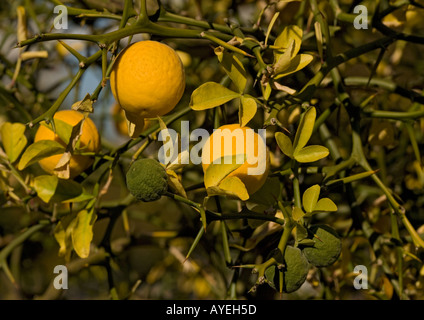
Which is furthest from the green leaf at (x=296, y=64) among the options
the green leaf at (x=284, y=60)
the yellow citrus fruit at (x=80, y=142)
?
the yellow citrus fruit at (x=80, y=142)

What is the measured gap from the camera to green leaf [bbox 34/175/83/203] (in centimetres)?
63

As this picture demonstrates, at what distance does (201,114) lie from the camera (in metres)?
0.93

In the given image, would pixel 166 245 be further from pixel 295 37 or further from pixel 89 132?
pixel 295 37

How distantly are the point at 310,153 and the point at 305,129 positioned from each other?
28mm

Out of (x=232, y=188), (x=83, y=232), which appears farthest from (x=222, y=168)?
(x=83, y=232)

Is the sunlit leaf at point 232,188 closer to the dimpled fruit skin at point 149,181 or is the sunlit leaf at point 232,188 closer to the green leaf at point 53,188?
the dimpled fruit skin at point 149,181

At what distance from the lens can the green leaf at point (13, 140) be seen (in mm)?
654

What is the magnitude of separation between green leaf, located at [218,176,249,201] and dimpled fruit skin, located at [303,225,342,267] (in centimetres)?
11

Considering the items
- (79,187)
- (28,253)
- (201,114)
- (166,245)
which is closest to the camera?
(79,187)

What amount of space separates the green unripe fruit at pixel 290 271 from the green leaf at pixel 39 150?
0.96 feet

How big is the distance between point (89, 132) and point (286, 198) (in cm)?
30

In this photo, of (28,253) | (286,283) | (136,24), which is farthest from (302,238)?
(28,253)

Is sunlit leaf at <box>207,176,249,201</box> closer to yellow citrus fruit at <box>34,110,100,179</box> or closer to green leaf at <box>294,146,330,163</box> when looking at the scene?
green leaf at <box>294,146,330,163</box>

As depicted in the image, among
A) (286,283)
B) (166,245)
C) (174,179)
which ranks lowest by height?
(286,283)
